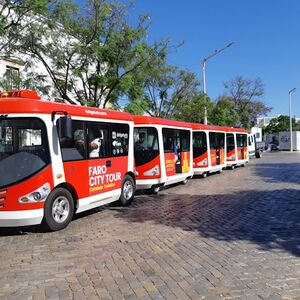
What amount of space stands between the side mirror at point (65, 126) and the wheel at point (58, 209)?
107cm

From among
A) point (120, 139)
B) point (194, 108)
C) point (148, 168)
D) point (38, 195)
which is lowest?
point (38, 195)

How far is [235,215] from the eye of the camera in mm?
9453

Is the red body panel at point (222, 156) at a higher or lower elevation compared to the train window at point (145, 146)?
lower

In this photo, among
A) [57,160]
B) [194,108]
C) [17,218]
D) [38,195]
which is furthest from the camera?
[194,108]

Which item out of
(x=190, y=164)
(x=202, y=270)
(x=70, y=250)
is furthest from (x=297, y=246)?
(x=190, y=164)

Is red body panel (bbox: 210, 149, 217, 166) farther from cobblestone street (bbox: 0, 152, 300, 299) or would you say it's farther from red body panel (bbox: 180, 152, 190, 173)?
cobblestone street (bbox: 0, 152, 300, 299)

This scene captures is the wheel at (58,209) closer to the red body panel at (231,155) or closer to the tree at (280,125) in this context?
the red body panel at (231,155)

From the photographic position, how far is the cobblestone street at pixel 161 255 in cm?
493

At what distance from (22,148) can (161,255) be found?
3333mm

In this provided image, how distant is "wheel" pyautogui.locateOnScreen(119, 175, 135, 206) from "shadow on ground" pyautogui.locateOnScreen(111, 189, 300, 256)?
0.89 feet

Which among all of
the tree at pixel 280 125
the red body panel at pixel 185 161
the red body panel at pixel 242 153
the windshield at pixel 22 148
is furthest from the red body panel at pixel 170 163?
the tree at pixel 280 125

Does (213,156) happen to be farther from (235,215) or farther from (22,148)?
(22,148)

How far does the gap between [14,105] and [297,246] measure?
17.9ft

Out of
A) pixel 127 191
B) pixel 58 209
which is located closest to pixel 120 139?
pixel 127 191
